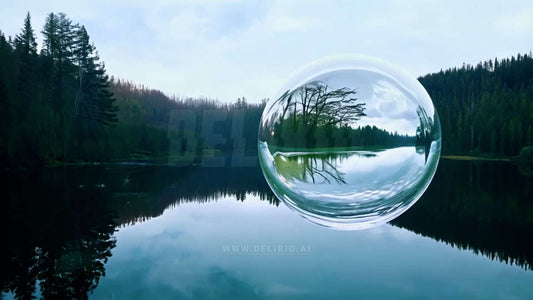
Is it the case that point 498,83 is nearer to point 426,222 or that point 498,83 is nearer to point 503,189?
point 503,189

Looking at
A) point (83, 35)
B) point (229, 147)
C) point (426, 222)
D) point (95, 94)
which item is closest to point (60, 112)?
point (95, 94)

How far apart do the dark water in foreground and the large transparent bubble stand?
27.6 feet

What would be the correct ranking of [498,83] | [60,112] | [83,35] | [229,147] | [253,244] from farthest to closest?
[498,83]
[229,147]
[83,35]
[60,112]
[253,244]

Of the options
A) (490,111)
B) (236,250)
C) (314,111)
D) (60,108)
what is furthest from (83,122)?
(490,111)

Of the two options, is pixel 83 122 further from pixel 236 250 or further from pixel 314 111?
pixel 314 111

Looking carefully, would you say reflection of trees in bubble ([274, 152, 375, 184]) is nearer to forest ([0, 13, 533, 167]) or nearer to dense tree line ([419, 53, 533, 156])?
forest ([0, 13, 533, 167])

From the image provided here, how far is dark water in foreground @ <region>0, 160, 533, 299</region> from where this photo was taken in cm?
1012

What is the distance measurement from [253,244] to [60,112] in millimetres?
33516

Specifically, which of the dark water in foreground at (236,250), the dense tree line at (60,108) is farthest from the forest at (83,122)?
the dark water in foreground at (236,250)

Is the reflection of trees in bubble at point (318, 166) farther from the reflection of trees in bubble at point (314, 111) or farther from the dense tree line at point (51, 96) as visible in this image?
the dense tree line at point (51, 96)

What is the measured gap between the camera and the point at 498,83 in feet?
349

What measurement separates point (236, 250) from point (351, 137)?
1265cm

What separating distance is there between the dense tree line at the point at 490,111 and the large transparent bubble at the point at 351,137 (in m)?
68.5

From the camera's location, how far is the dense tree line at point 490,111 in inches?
2426
